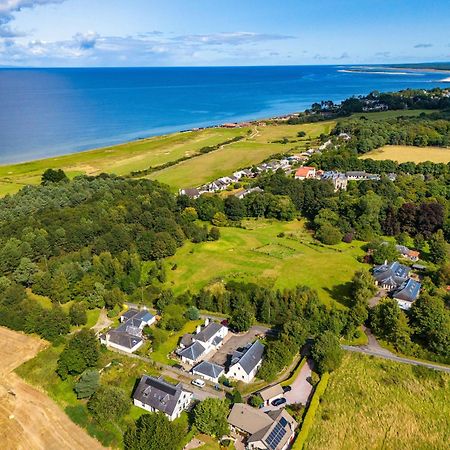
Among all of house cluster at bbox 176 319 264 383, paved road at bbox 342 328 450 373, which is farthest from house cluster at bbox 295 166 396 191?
house cluster at bbox 176 319 264 383

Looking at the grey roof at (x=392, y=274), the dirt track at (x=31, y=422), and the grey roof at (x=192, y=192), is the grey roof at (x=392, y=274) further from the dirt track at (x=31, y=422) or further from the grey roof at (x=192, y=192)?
the grey roof at (x=192, y=192)

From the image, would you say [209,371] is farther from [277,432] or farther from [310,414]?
[310,414]

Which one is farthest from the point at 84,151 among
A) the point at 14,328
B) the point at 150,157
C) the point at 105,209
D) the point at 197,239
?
the point at 14,328

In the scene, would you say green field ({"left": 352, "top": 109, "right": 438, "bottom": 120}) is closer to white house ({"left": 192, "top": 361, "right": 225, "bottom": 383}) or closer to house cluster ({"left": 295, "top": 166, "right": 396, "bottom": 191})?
house cluster ({"left": 295, "top": 166, "right": 396, "bottom": 191})

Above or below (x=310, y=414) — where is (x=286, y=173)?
above

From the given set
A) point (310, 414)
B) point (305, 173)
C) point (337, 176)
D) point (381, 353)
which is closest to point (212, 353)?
point (310, 414)

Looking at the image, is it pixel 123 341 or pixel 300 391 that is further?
pixel 123 341
